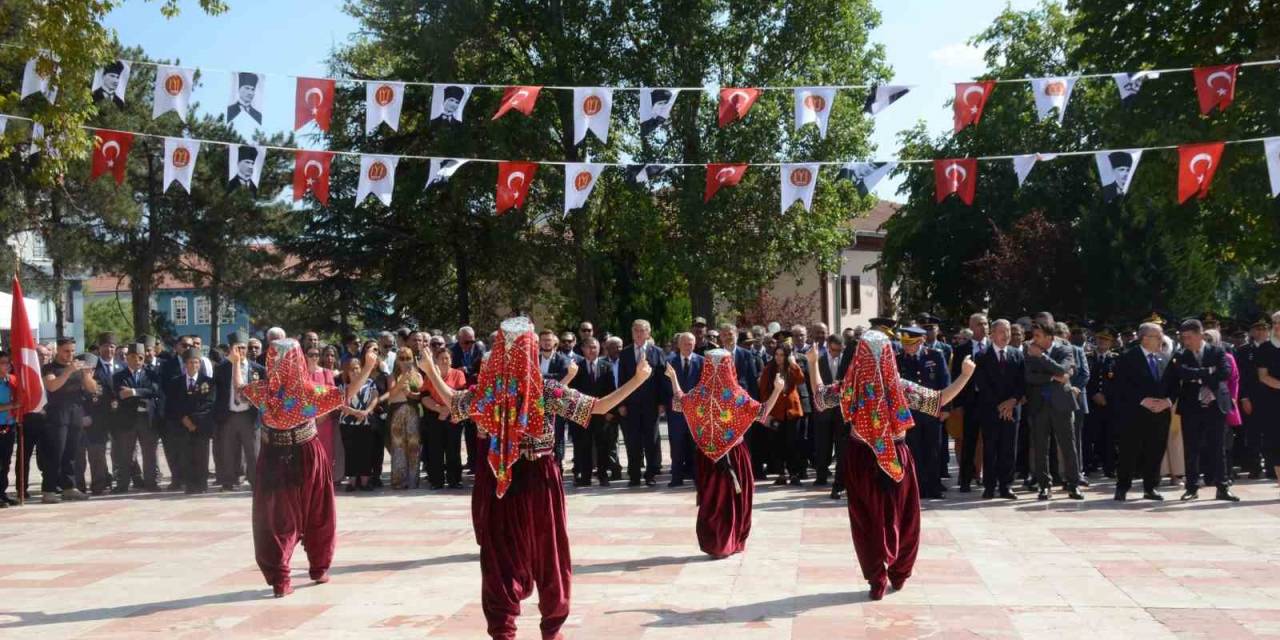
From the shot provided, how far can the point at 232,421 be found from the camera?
1591 cm

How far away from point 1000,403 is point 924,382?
0.85 m

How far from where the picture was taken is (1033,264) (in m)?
37.4

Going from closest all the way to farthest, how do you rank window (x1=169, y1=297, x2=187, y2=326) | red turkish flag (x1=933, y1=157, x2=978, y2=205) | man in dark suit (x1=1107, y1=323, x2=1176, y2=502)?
man in dark suit (x1=1107, y1=323, x2=1176, y2=502)
red turkish flag (x1=933, y1=157, x2=978, y2=205)
window (x1=169, y1=297, x2=187, y2=326)

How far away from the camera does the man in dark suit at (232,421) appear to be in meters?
15.7

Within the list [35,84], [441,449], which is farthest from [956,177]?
[35,84]

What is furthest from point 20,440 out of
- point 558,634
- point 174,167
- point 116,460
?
point 558,634

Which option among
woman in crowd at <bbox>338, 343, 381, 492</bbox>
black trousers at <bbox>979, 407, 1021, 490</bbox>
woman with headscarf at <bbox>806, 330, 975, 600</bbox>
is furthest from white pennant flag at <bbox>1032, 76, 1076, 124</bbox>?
woman in crowd at <bbox>338, 343, 381, 492</bbox>

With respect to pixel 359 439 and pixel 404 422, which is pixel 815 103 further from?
pixel 359 439

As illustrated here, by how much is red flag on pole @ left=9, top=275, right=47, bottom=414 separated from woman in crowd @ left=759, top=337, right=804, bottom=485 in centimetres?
849

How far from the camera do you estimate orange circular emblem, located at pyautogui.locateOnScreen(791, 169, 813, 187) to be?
18.2 metres

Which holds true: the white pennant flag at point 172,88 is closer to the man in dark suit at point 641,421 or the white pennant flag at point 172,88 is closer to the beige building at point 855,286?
the man in dark suit at point 641,421

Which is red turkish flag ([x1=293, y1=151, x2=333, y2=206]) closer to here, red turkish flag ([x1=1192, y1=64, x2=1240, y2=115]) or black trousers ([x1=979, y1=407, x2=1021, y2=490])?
black trousers ([x1=979, y1=407, x2=1021, y2=490])

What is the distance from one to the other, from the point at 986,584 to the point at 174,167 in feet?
39.5

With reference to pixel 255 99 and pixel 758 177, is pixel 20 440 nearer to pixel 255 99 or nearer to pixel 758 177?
pixel 255 99
